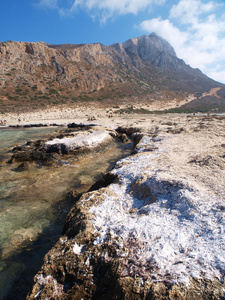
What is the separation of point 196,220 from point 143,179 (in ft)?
5.17

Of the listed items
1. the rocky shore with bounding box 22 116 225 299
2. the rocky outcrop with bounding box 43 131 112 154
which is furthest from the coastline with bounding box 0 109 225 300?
the rocky outcrop with bounding box 43 131 112 154

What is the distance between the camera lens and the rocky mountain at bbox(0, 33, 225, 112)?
1786 inches

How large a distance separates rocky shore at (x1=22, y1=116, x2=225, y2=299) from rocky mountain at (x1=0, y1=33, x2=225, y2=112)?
35383 mm

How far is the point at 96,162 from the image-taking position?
29.0 ft

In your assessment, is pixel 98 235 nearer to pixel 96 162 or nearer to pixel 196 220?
pixel 196 220

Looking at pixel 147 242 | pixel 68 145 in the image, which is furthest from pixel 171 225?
pixel 68 145

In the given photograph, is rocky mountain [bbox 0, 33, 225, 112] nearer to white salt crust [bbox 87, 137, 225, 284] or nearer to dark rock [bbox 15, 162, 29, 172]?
dark rock [bbox 15, 162, 29, 172]

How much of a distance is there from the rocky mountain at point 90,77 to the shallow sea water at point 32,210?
30.4 metres

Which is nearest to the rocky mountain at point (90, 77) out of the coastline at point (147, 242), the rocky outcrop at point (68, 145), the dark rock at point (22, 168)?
the rocky outcrop at point (68, 145)

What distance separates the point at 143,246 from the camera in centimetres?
245

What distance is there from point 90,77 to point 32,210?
62294mm

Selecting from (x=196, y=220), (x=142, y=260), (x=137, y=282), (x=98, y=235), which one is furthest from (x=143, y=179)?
(x=137, y=282)

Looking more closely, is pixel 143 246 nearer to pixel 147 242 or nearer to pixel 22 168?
pixel 147 242

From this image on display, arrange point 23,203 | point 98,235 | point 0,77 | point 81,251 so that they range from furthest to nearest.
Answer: point 0,77 → point 23,203 → point 98,235 → point 81,251
